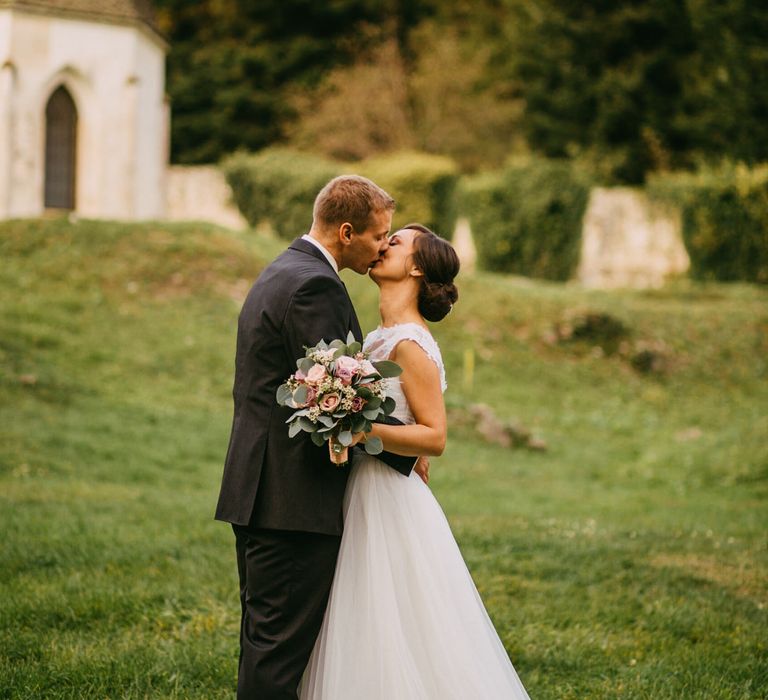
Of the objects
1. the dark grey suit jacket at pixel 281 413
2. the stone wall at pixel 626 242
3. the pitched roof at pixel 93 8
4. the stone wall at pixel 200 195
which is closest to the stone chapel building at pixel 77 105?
the pitched roof at pixel 93 8

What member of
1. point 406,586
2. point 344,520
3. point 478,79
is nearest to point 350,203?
point 344,520

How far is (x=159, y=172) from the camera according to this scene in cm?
2759

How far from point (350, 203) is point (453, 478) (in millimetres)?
7823

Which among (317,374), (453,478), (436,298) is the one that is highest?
(436,298)

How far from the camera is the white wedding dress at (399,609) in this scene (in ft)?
12.3

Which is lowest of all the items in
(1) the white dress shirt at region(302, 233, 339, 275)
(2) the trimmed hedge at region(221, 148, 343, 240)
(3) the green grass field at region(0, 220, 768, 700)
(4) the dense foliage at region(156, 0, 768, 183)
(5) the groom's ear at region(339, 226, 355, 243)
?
(3) the green grass field at region(0, 220, 768, 700)

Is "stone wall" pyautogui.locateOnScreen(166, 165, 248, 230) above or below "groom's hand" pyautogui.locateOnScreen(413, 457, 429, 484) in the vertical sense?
above

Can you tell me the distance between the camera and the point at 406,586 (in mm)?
3859

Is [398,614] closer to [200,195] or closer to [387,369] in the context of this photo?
[387,369]

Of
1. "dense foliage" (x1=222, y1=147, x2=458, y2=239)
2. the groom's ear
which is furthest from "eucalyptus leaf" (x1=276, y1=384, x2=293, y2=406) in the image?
"dense foliage" (x1=222, y1=147, x2=458, y2=239)

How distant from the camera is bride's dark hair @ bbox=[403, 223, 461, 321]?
4035 mm

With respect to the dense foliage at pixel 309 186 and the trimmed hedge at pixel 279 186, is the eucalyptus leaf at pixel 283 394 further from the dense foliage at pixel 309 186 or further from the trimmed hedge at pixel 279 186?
the dense foliage at pixel 309 186

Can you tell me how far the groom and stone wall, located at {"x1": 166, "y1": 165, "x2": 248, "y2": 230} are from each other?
31561mm

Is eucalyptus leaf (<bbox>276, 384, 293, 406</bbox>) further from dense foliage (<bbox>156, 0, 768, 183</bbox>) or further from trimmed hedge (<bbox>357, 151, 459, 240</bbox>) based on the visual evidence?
dense foliage (<bbox>156, 0, 768, 183</bbox>)
